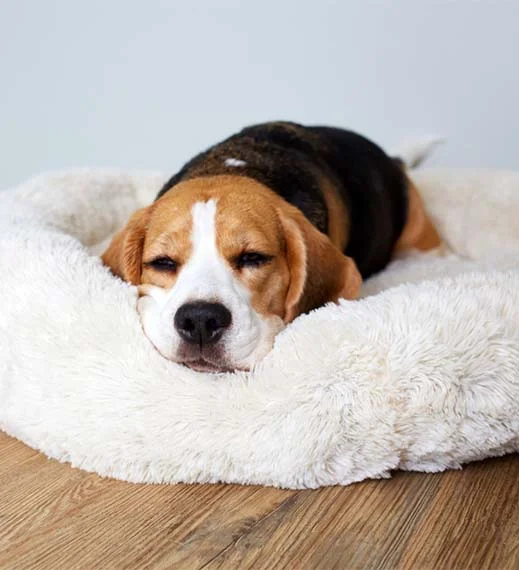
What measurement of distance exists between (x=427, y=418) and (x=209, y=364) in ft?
2.06

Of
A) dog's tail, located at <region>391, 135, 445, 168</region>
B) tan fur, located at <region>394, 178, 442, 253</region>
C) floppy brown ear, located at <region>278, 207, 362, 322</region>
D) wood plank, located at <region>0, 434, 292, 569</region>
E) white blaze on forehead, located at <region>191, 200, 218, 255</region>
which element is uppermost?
white blaze on forehead, located at <region>191, 200, 218, 255</region>

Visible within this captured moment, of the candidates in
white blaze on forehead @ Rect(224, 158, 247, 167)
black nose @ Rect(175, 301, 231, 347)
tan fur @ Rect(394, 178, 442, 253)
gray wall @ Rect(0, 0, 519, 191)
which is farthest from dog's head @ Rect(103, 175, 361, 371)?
gray wall @ Rect(0, 0, 519, 191)

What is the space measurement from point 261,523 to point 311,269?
3.23ft

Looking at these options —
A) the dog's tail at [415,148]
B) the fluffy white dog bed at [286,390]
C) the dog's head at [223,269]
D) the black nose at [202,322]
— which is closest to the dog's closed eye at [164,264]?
the dog's head at [223,269]

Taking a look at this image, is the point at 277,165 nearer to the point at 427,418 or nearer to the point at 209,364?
the point at 209,364

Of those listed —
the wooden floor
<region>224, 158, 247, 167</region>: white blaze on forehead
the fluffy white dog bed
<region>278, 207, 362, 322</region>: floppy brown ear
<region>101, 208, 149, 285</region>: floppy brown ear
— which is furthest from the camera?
<region>224, 158, 247, 167</region>: white blaze on forehead

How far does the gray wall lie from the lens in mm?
5074

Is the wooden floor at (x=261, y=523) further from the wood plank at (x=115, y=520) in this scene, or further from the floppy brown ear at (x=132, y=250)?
the floppy brown ear at (x=132, y=250)

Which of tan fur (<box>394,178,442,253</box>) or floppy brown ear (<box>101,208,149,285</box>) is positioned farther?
tan fur (<box>394,178,442,253</box>)

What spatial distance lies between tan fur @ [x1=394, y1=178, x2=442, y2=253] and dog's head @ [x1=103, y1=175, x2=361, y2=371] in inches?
62.8

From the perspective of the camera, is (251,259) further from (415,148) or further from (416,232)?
(415,148)

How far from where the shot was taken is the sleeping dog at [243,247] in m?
2.46

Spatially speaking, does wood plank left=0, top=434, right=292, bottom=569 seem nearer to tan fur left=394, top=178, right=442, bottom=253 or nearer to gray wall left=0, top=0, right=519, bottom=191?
tan fur left=394, top=178, right=442, bottom=253

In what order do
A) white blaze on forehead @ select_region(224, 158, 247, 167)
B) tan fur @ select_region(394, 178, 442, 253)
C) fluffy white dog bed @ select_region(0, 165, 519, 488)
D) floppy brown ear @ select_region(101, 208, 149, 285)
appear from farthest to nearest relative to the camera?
1. tan fur @ select_region(394, 178, 442, 253)
2. white blaze on forehead @ select_region(224, 158, 247, 167)
3. floppy brown ear @ select_region(101, 208, 149, 285)
4. fluffy white dog bed @ select_region(0, 165, 519, 488)
